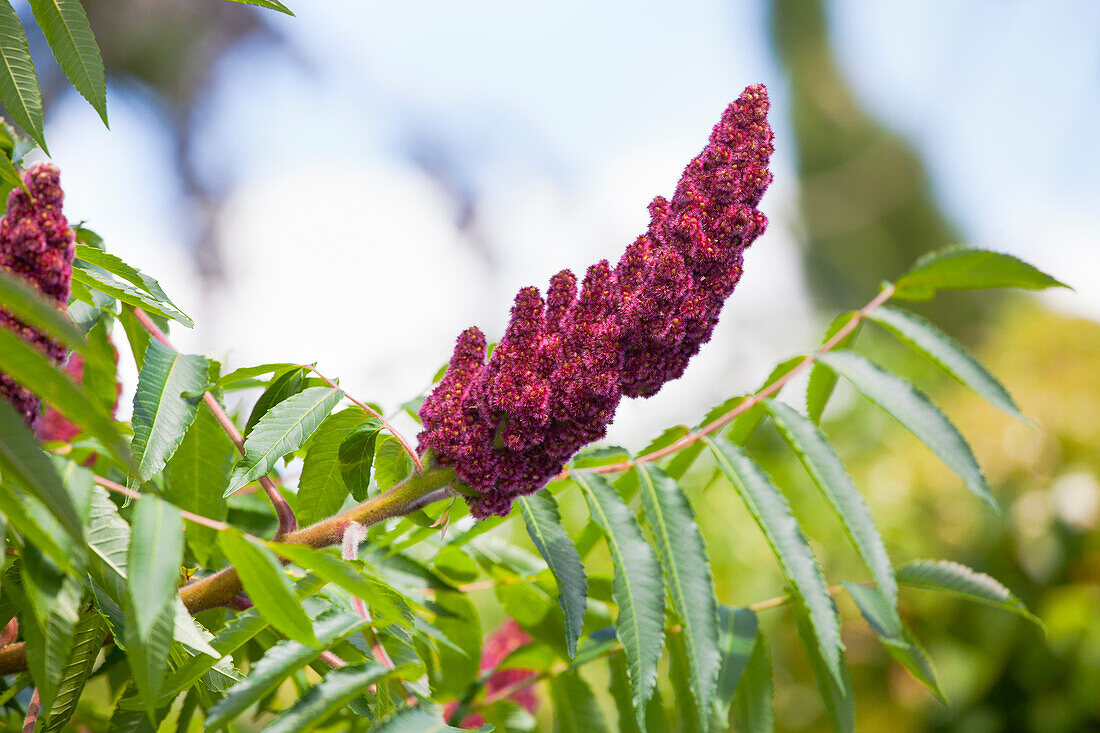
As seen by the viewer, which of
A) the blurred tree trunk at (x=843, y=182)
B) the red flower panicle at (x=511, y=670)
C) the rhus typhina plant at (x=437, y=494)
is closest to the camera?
the rhus typhina plant at (x=437, y=494)

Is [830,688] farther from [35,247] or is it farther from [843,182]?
[843,182]

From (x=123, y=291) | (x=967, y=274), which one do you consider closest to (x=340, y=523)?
(x=123, y=291)

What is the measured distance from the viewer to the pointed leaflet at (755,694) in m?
1.15

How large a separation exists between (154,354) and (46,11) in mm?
353

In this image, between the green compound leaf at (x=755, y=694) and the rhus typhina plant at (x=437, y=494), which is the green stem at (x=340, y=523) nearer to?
the rhus typhina plant at (x=437, y=494)

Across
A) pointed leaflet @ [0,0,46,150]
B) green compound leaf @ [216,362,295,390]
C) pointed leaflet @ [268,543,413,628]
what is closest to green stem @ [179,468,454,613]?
pointed leaflet @ [268,543,413,628]

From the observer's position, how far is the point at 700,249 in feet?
3.08

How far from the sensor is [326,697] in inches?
29.2

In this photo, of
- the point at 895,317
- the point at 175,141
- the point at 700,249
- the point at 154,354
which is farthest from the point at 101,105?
the point at 175,141

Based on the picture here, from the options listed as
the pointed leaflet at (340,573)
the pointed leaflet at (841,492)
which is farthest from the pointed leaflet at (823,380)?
the pointed leaflet at (340,573)

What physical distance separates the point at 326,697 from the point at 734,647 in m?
0.58

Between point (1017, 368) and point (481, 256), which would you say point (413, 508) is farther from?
point (481, 256)

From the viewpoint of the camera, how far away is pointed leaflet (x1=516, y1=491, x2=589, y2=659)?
0.89 meters

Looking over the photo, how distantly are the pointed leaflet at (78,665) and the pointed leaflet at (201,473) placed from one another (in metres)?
0.17
